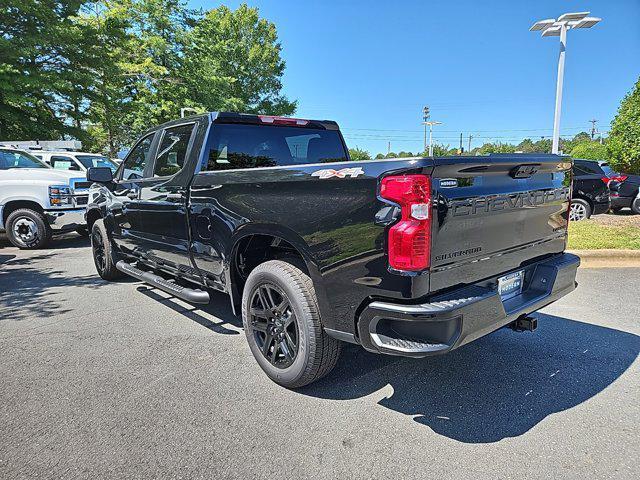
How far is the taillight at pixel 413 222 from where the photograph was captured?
85.3 inches

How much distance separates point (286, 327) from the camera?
3.00 meters

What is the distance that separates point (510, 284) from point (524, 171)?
2.45ft

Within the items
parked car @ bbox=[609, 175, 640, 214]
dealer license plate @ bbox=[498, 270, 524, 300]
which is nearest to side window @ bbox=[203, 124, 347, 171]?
dealer license plate @ bbox=[498, 270, 524, 300]

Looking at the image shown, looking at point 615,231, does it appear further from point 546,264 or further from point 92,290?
point 92,290

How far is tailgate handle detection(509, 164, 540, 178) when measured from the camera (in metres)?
2.66

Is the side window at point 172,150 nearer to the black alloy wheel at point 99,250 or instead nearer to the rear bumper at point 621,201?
the black alloy wheel at point 99,250

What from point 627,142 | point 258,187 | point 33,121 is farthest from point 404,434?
point 33,121

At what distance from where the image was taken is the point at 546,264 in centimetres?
304

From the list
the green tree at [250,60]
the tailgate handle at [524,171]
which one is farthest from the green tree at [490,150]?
the green tree at [250,60]

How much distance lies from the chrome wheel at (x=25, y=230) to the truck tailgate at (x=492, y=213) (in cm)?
867

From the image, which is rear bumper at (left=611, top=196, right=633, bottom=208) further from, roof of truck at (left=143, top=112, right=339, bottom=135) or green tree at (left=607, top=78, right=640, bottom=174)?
roof of truck at (left=143, top=112, right=339, bottom=135)

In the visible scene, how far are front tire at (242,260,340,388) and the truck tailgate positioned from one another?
0.88 meters

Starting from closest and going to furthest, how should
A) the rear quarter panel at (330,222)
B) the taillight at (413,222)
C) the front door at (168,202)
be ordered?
the taillight at (413,222) → the rear quarter panel at (330,222) → the front door at (168,202)

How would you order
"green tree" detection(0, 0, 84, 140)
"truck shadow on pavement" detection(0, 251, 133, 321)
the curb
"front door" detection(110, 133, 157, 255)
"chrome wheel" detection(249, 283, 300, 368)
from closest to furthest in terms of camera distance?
"chrome wheel" detection(249, 283, 300, 368)
"front door" detection(110, 133, 157, 255)
"truck shadow on pavement" detection(0, 251, 133, 321)
the curb
"green tree" detection(0, 0, 84, 140)
